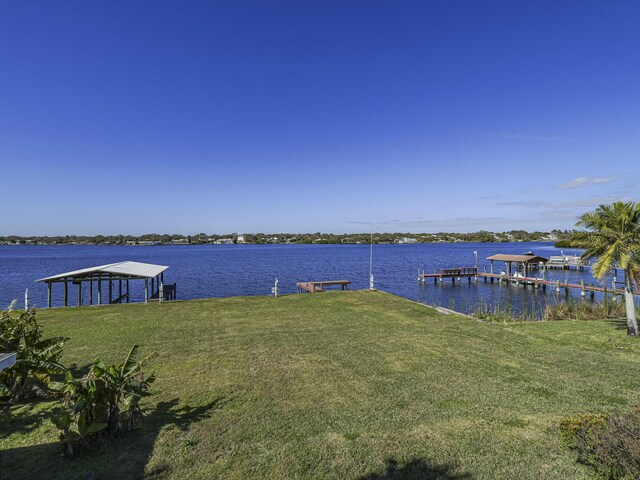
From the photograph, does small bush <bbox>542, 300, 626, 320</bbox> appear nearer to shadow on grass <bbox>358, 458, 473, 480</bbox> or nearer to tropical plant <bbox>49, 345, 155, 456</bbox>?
shadow on grass <bbox>358, 458, 473, 480</bbox>

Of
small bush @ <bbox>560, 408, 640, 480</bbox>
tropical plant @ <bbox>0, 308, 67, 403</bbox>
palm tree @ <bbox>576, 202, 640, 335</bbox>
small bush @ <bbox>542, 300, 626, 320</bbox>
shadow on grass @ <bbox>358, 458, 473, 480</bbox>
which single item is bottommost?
small bush @ <bbox>542, 300, 626, 320</bbox>

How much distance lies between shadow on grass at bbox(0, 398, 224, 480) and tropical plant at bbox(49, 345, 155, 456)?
0.59 feet

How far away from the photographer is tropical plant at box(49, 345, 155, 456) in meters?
5.12

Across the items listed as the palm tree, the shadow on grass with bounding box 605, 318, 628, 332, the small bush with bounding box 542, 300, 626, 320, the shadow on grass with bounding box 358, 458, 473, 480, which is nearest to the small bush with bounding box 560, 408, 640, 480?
the shadow on grass with bounding box 358, 458, 473, 480

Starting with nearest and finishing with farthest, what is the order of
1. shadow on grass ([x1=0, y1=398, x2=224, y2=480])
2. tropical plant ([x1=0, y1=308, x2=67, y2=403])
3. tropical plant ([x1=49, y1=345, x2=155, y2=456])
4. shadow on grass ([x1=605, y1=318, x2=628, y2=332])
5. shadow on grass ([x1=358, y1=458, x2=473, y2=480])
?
shadow on grass ([x1=358, y1=458, x2=473, y2=480]) < shadow on grass ([x1=0, y1=398, x2=224, y2=480]) < tropical plant ([x1=49, y1=345, x2=155, y2=456]) < tropical plant ([x1=0, y1=308, x2=67, y2=403]) < shadow on grass ([x1=605, y1=318, x2=628, y2=332])

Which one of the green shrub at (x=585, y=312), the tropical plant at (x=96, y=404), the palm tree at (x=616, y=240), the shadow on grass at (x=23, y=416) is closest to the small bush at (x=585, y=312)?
the green shrub at (x=585, y=312)

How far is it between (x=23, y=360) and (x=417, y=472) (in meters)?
7.16

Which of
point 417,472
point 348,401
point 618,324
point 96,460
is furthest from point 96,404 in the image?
point 618,324

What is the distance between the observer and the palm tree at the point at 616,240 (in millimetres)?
11680

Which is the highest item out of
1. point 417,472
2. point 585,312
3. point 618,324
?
point 417,472

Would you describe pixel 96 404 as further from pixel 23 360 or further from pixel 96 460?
pixel 23 360

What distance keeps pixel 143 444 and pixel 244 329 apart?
8.11m

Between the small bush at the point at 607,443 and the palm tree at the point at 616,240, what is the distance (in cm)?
829

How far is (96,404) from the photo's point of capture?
5.47m
